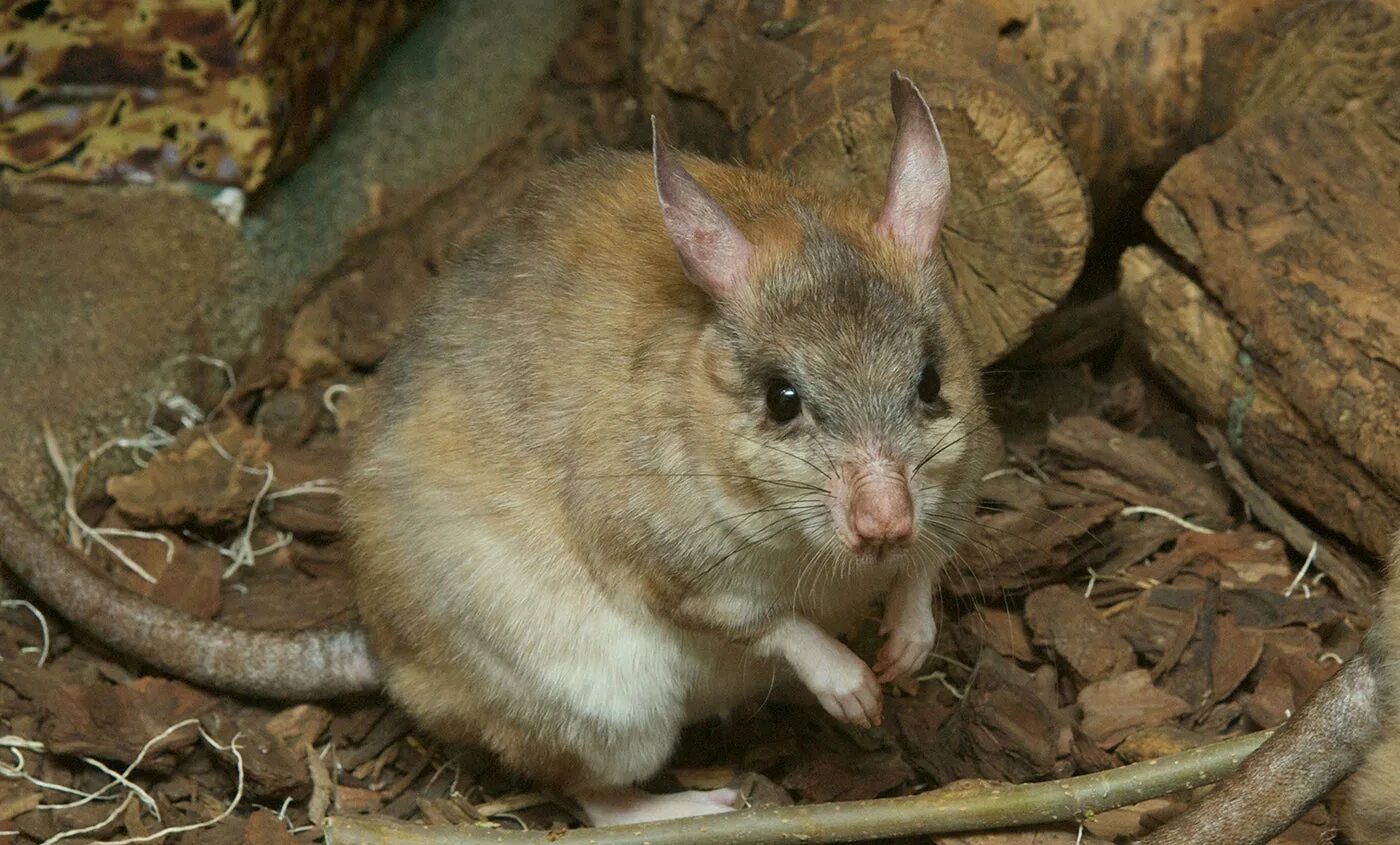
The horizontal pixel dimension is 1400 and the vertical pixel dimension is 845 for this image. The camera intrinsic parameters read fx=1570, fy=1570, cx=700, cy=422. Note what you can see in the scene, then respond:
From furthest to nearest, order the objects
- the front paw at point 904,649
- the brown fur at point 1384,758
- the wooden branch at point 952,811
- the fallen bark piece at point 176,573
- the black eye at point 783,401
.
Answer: the fallen bark piece at point 176,573 → the front paw at point 904,649 → the wooden branch at point 952,811 → the black eye at point 783,401 → the brown fur at point 1384,758

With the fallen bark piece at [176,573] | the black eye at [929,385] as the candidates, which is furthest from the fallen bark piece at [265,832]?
the black eye at [929,385]

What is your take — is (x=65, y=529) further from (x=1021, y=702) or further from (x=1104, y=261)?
(x=1104, y=261)

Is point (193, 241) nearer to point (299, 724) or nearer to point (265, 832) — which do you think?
point (299, 724)

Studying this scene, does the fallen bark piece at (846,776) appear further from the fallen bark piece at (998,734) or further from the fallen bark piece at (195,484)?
the fallen bark piece at (195,484)

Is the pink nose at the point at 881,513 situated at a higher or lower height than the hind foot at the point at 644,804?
higher

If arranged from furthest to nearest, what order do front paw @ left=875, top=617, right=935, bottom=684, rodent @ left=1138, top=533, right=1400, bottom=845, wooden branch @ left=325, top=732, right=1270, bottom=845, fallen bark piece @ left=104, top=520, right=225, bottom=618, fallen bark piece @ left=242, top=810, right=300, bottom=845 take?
fallen bark piece @ left=104, top=520, right=225, bottom=618 → fallen bark piece @ left=242, top=810, right=300, bottom=845 → front paw @ left=875, top=617, right=935, bottom=684 → wooden branch @ left=325, top=732, right=1270, bottom=845 → rodent @ left=1138, top=533, right=1400, bottom=845

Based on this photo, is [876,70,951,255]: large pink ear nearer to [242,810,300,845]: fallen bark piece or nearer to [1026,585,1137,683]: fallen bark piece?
[1026,585,1137,683]: fallen bark piece

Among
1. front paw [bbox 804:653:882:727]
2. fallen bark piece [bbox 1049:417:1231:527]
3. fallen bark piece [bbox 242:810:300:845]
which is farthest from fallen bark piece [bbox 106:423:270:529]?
fallen bark piece [bbox 1049:417:1231:527]
